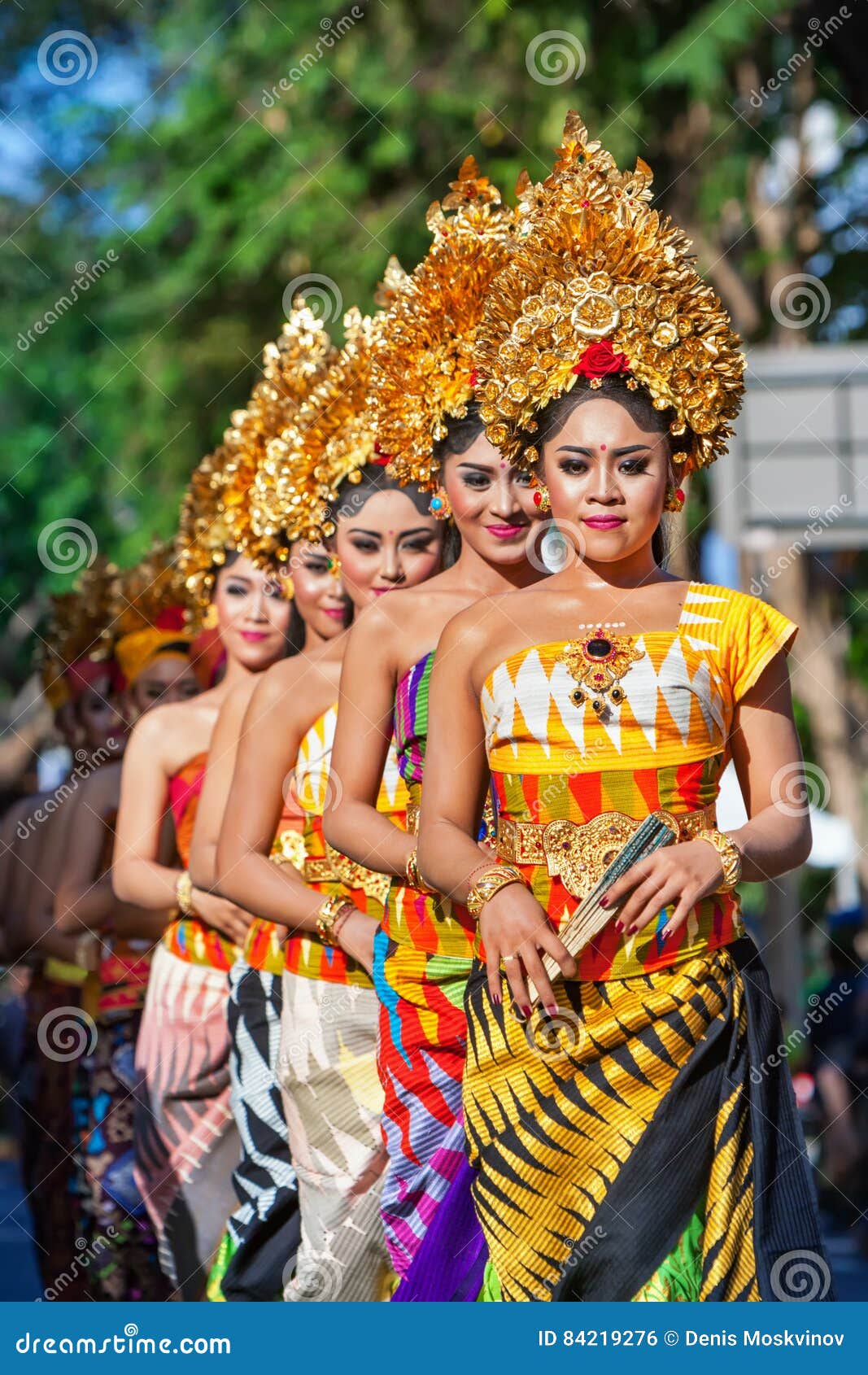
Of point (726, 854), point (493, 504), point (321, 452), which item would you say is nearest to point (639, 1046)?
point (726, 854)

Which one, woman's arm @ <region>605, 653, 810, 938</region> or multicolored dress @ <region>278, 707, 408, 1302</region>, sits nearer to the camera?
woman's arm @ <region>605, 653, 810, 938</region>

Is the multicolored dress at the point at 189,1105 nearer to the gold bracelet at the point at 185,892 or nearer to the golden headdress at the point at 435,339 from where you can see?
the gold bracelet at the point at 185,892

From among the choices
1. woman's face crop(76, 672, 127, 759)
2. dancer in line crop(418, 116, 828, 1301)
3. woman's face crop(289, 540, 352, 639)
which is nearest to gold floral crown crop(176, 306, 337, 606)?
woman's face crop(289, 540, 352, 639)

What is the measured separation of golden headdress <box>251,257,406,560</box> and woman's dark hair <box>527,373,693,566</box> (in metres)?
1.38

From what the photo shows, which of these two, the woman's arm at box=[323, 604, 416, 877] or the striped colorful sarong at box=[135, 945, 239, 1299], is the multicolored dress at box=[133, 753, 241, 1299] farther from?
the woman's arm at box=[323, 604, 416, 877]

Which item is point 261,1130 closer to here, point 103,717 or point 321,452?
point 321,452

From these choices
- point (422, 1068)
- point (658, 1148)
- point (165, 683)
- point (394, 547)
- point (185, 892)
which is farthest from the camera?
point (165, 683)

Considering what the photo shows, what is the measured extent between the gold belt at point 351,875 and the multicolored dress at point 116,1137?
179 cm

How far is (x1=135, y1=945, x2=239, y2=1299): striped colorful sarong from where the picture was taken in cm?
577

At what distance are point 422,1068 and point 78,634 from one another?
4329mm

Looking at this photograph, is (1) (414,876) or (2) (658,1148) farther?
(1) (414,876)

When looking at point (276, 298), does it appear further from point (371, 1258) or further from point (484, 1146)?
point (484, 1146)

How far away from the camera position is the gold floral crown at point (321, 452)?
200 inches

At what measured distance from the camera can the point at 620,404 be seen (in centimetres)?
349
